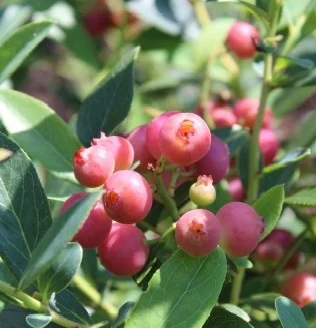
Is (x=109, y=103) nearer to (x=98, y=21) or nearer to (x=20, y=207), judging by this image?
(x=20, y=207)

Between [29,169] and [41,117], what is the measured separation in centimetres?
16

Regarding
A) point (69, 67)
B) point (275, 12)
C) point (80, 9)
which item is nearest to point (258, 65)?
point (275, 12)

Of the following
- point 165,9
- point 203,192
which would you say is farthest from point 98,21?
point 203,192

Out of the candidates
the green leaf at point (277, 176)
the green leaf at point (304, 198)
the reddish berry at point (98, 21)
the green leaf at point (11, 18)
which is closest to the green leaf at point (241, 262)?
the green leaf at point (304, 198)

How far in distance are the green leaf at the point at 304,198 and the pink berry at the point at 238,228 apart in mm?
138

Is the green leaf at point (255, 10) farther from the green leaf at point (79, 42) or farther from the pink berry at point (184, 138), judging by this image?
the green leaf at point (79, 42)

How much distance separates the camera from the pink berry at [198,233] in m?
0.85

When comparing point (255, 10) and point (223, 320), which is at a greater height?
point (255, 10)

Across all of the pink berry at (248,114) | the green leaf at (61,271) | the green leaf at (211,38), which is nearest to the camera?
the green leaf at (61,271)

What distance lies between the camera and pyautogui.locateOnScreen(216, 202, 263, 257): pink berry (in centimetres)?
89

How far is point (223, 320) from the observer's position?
0.92m

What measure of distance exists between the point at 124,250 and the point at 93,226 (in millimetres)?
47

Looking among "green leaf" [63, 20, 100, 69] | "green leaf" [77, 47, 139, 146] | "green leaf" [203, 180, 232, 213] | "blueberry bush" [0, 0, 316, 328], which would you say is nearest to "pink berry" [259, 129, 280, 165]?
"blueberry bush" [0, 0, 316, 328]

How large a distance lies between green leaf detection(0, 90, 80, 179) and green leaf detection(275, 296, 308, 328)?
0.33 metres
